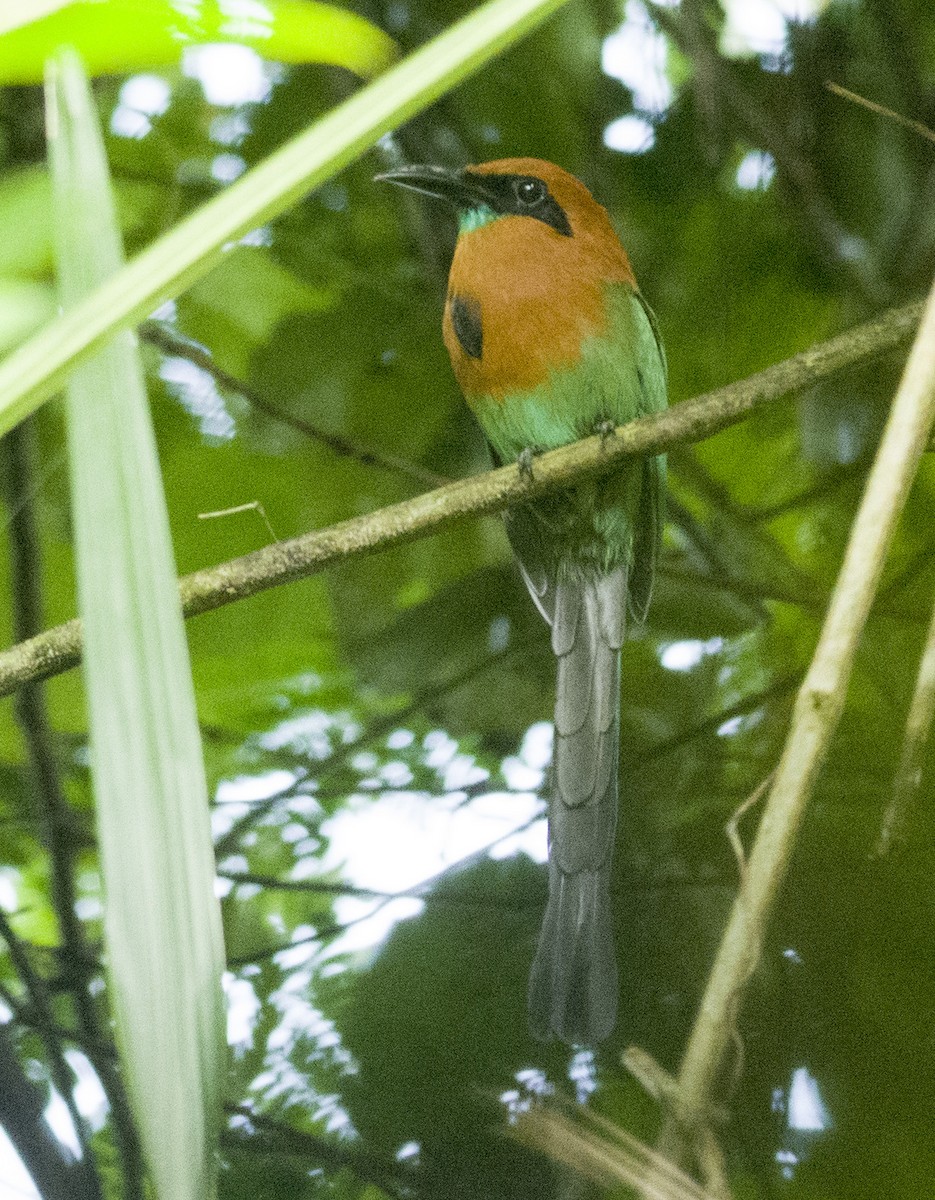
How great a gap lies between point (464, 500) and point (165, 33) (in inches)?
18.9

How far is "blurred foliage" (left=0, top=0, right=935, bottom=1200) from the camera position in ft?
2.82

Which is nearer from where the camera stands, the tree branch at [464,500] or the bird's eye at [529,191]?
the tree branch at [464,500]

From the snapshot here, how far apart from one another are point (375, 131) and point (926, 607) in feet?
2.65

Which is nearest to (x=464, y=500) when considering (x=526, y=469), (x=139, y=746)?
(x=526, y=469)

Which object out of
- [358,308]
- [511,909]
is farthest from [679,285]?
[511,909]

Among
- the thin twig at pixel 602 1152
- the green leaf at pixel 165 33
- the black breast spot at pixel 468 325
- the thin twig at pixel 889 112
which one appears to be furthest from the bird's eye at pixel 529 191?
the thin twig at pixel 602 1152

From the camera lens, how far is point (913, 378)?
0.46 m

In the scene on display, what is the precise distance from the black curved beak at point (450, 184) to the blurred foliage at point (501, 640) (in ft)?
0.37

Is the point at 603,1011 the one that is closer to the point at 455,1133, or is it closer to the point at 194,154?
the point at 455,1133

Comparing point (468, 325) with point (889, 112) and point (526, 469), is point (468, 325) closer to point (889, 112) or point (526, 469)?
point (526, 469)

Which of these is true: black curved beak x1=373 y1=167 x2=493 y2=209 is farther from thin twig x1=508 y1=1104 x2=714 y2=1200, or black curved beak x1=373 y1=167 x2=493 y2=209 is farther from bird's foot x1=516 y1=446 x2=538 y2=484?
thin twig x1=508 y1=1104 x2=714 y2=1200

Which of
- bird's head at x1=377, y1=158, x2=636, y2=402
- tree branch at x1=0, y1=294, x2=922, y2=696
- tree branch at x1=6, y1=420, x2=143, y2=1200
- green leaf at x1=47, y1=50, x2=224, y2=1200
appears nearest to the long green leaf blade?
green leaf at x1=47, y1=50, x2=224, y2=1200

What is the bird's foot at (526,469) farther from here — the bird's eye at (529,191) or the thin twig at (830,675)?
the thin twig at (830,675)

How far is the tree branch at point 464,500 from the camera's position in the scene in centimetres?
88
